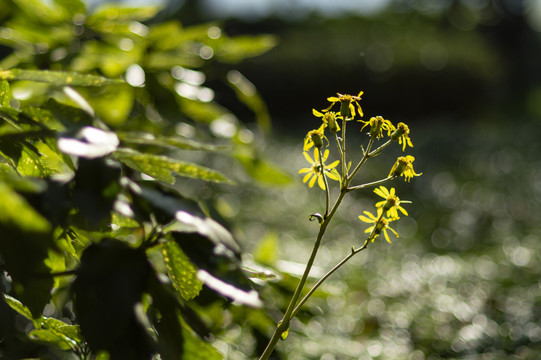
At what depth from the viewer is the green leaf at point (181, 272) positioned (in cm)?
68

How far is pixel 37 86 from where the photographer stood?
1.15m

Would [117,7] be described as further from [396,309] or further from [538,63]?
[538,63]

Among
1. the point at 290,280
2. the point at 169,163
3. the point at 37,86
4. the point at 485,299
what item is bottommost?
the point at 485,299

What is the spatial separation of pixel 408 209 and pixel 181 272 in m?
4.12

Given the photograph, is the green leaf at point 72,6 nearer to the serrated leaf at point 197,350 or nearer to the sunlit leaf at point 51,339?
the sunlit leaf at point 51,339

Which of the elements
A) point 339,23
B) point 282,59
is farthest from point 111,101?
point 339,23

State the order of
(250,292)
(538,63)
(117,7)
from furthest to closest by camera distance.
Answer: (538,63) < (117,7) < (250,292)

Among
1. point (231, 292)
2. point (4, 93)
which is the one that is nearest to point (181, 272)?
point (231, 292)

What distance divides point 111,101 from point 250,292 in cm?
81

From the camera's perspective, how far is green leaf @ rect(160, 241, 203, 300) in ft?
2.23

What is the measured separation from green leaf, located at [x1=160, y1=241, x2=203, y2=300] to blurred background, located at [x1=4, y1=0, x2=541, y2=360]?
11 centimetres

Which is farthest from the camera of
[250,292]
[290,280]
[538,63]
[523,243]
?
[538,63]

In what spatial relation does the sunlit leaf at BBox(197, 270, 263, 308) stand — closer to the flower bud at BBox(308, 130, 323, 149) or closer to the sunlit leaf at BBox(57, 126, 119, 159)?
the sunlit leaf at BBox(57, 126, 119, 159)

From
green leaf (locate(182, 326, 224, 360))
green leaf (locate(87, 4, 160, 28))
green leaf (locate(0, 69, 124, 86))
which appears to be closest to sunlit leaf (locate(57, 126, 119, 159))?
green leaf (locate(0, 69, 124, 86))
